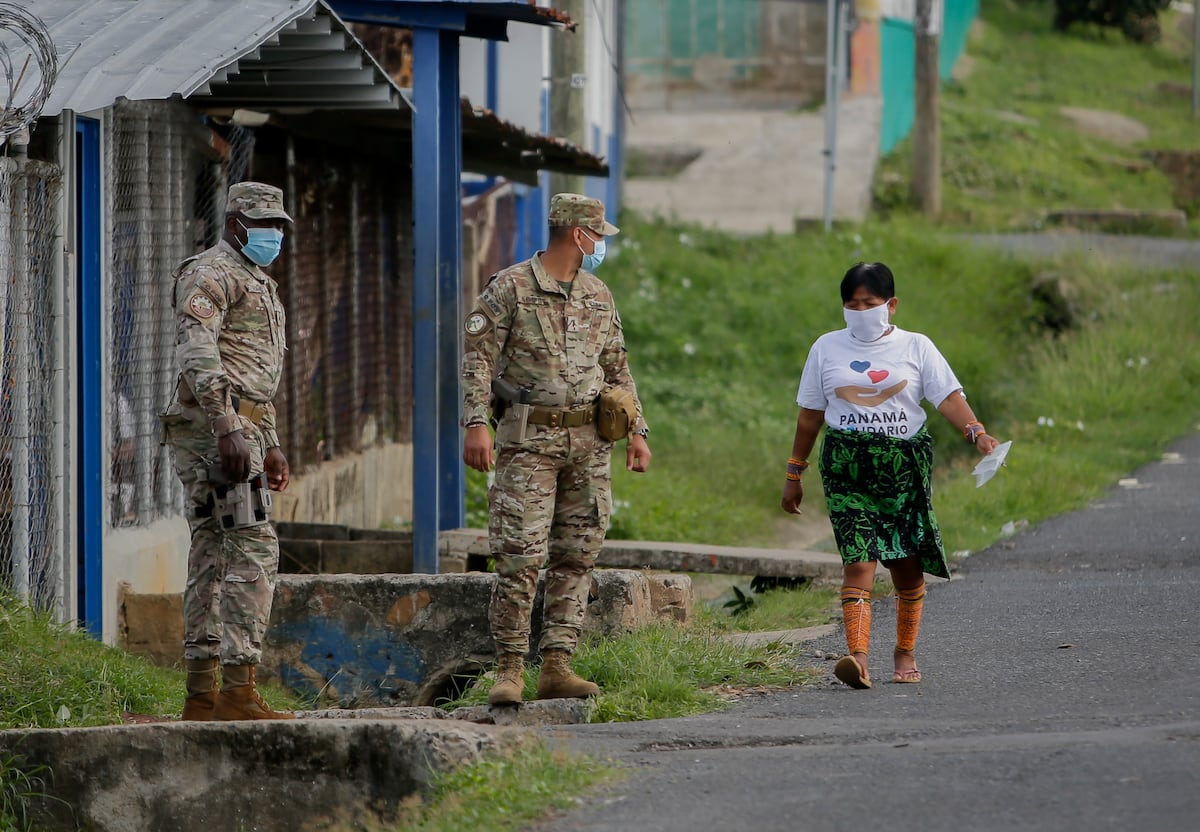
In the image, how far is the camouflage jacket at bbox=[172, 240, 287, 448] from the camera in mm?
5383

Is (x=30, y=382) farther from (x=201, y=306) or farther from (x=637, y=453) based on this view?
(x=637, y=453)

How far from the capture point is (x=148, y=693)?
635 centimetres

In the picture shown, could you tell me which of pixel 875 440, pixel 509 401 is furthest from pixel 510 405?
pixel 875 440

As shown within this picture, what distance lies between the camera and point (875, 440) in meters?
5.87

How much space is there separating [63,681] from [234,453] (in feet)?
4.28

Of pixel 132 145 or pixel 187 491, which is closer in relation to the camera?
pixel 187 491

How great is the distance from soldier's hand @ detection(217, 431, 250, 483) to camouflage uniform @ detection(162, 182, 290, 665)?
3.3 inches

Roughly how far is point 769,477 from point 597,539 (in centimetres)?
735

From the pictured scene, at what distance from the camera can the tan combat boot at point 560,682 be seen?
19.2 feet

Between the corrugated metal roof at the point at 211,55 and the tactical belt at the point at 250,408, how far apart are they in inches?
42.9

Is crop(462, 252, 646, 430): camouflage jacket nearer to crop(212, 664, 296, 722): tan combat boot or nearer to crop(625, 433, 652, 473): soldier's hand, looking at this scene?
crop(625, 433, 652, 473): soldier's hand

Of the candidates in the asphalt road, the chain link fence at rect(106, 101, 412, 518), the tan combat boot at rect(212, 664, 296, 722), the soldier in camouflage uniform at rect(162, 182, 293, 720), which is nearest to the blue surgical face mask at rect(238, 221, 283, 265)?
the soldier in camouflage uniform at rect(162, 182, 293, 720)

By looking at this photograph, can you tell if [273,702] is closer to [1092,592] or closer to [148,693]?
[148,693]

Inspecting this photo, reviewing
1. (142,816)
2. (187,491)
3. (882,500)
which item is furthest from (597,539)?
(142,816)
